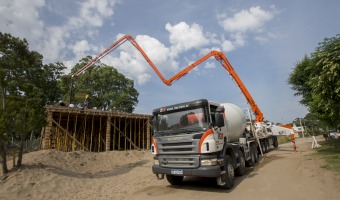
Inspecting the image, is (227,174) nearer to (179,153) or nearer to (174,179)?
(179,153)

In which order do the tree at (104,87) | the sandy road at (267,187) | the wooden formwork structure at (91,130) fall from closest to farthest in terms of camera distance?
the sandy road at (267,187)
the wooden formwork structure at (91,130)
the tree at (104,87)

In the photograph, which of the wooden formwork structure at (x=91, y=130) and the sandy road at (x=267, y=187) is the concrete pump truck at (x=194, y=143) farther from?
the wooden formwork structure at (x=91, y=130)

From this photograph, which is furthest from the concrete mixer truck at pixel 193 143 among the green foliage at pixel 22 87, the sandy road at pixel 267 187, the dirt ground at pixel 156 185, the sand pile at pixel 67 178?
the green foliage at pixel 22 87

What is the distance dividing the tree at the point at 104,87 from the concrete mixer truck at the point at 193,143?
30788mm

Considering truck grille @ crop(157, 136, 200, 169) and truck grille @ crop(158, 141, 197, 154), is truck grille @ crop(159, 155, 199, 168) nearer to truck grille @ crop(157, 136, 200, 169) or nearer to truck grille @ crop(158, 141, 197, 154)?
truck grille @ crop(157, 136, 200, 169)

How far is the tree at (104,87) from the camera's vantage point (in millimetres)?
38938

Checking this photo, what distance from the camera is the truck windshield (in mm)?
8523

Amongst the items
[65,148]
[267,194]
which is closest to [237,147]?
[267,194]

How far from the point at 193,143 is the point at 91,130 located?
16.4 m

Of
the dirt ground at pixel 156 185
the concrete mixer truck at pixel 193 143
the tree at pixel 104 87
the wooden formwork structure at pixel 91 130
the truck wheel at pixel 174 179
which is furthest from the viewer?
the tree at pixel 104 87

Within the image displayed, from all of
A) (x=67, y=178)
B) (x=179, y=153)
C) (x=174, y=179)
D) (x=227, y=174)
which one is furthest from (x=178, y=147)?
(x=67, y=178)

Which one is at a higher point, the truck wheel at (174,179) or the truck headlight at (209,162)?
the truck headlight at (209,162)

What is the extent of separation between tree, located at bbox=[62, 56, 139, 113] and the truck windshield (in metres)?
30.6

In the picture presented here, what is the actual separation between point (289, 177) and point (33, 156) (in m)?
14.3
